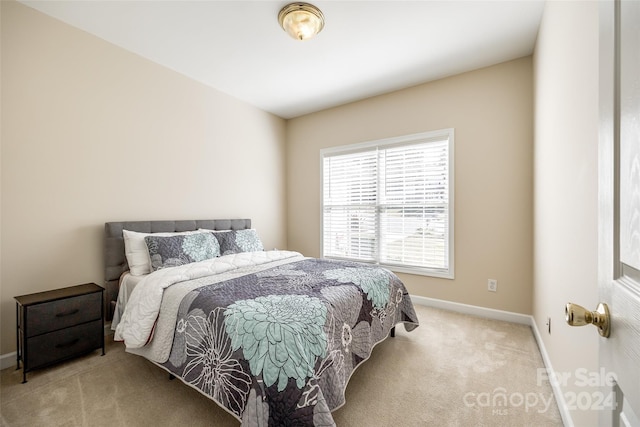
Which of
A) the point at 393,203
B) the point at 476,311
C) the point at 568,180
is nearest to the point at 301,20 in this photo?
the point at 568,180

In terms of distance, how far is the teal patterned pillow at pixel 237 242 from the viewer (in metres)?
2.94

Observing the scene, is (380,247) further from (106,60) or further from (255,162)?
(106,60)

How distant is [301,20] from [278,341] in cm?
230

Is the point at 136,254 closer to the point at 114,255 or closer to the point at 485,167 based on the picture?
the point at 114,255

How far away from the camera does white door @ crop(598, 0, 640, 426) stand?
1.54ft

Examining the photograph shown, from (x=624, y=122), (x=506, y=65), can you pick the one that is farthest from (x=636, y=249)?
(x=506, y=65)

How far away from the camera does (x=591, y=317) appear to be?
1.90 ft

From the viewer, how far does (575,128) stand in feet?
4.60

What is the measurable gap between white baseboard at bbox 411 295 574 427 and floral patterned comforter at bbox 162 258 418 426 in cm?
106

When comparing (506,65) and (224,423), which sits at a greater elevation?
(506,65)

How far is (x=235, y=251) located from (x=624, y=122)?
9.54 ft

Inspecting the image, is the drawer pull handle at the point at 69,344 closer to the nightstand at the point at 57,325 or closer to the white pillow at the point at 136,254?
the nightstand at the point at 57,325

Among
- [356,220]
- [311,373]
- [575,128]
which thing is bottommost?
[311,373]

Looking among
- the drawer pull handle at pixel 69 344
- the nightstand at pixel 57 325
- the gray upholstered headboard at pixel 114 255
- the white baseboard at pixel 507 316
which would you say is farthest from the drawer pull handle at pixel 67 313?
the white baseboard at pixel 507 316
